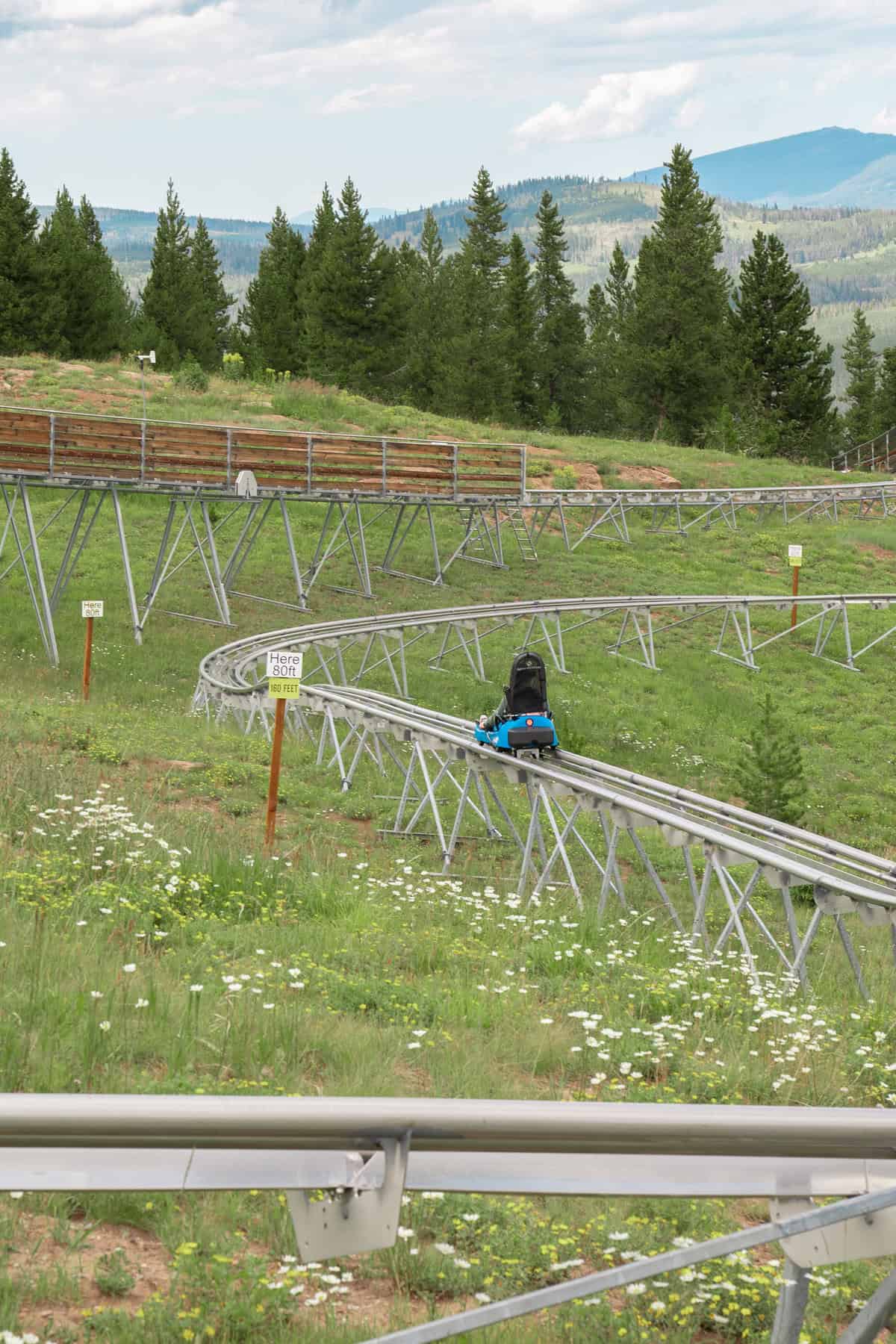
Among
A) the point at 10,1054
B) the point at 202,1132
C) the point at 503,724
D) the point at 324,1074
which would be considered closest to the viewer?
the point at 202,1132

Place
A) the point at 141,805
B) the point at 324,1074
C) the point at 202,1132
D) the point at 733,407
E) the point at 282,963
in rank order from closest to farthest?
the point at 202,1132
the point at 324,1074
the point at 282,963
the point at 141,805
the point at 733,407

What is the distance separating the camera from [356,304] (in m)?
65.6

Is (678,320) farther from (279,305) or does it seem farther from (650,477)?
(279,305)

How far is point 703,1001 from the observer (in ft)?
25.3

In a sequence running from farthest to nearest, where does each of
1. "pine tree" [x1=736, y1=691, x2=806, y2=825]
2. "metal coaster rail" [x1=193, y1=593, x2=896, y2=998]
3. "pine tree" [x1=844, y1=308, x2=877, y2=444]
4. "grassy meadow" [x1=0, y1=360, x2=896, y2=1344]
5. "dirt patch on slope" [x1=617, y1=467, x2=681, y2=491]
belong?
"pine tree" [x1=844, y1=308, x2=877, y2=444] < "dirt patch on slope" [x1=617, y1=467, x2=681, y2=491] < "pine tree" [x1=736, y1=691, x2=806, y2=825] < "metal coaster rail" [x1=193, y1=593, x2=896, y2=998] < "grassy meadow" [x1=0, y1=360, x2=896, y2=1344]

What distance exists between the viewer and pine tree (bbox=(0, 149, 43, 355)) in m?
57.5

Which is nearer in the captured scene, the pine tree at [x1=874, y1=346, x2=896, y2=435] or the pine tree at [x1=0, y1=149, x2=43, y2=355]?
the pine tree at [x1=0, y1=149, x2=43, y2=355]

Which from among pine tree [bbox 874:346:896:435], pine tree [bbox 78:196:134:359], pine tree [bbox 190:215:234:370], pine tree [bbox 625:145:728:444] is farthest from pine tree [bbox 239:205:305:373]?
pine tree [bbox 874:346:896:435]

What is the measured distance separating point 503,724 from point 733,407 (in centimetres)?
6480

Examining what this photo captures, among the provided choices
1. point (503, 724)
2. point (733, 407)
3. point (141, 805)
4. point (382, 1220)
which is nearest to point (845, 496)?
point (733, 407)

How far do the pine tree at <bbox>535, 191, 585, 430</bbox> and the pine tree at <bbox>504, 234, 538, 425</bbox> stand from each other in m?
1.14

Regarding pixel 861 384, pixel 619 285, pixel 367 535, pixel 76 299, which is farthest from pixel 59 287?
pixel 861 384

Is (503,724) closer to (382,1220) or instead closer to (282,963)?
(282,963)

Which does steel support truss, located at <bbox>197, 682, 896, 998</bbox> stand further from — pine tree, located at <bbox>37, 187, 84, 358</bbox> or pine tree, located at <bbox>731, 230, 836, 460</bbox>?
pine tree, located at <bbox>731, 230, 836, 460</bbox>
